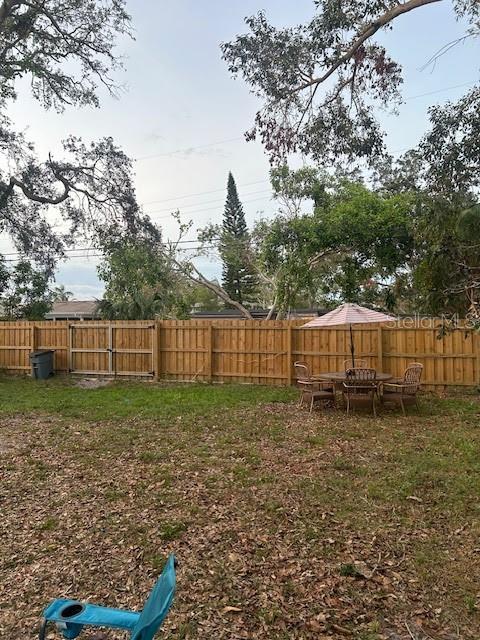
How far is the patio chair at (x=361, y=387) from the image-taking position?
7.65m

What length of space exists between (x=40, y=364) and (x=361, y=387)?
9.10 m

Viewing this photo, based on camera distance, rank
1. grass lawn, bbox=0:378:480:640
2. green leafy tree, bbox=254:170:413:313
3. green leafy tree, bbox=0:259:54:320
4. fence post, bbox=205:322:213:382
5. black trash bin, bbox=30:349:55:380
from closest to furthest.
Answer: grass lawn, bbox=0:378:480:640, fence post, bbox=205:322:213:382, green leafy tree, bbox=254:170:413:313, black trash bin, bbox=30:349:55:380, green leafy tree, bbox=0:259:54:320

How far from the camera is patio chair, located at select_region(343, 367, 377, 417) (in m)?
7.65

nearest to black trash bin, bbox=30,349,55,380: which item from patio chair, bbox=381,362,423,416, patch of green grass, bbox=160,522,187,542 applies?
patio chair, bbox=381,362,423,416

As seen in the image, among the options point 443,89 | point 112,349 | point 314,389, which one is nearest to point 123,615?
point 314,389

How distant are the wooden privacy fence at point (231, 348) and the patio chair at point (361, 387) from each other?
2.18 meters

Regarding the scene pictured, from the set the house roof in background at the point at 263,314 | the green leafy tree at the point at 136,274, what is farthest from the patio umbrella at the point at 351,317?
the house roof in background at the point at 263,314

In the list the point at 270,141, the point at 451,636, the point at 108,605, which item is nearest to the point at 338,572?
the point at 451,636

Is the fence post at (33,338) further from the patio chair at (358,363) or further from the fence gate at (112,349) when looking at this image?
the patio chair at (358,363)

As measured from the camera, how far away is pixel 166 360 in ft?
39.1

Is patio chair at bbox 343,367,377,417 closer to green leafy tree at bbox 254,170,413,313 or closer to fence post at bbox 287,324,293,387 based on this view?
fence post at bbox 287,324,293,387

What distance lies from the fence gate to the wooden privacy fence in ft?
0.09

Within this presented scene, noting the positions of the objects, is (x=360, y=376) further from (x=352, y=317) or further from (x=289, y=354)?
(x=289, y=354)

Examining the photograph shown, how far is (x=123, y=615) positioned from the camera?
1.82 metres
